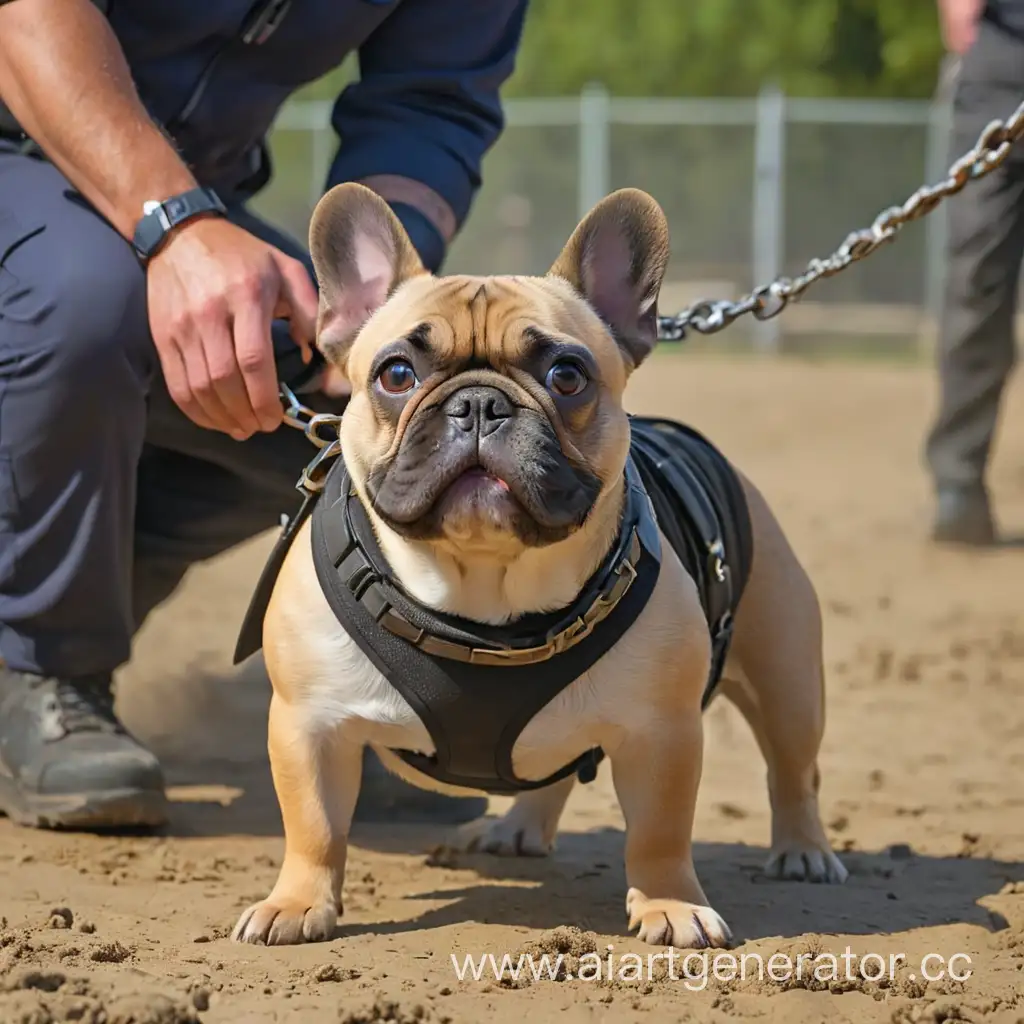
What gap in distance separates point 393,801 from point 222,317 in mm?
1296

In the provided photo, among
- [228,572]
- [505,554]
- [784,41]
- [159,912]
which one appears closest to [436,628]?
[505,554]

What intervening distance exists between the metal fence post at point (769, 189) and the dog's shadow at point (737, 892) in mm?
13570

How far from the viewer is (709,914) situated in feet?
8.83

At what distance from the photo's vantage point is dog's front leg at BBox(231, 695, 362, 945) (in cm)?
268

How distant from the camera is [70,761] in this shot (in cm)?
333

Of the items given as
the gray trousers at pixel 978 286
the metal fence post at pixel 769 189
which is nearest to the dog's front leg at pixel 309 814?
the gray trousers at pixel 978 286

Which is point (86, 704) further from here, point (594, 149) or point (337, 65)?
point (594, 149)

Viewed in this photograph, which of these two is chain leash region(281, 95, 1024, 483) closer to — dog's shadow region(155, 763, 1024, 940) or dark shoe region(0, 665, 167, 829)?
dark shoe region(0, 665, 167, 829)

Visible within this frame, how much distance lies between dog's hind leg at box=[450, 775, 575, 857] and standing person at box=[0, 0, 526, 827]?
361 mm

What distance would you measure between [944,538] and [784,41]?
18.3m

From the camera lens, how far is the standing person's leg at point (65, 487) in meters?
→ 3.20

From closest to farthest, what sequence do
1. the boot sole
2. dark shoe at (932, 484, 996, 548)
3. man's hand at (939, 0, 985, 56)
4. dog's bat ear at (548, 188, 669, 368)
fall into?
dog's bat ear at (548, 188, 669, 368) → the boot sole → man's hand at (939, 0, 985, 56) → dark shoe at (932, 484, 996, 548)

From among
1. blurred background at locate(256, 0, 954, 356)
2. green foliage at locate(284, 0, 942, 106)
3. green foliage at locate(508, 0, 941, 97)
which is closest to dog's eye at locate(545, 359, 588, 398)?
blurred background at locate(256, 0, 954, 356)

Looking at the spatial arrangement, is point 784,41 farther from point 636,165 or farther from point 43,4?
point 43,4
